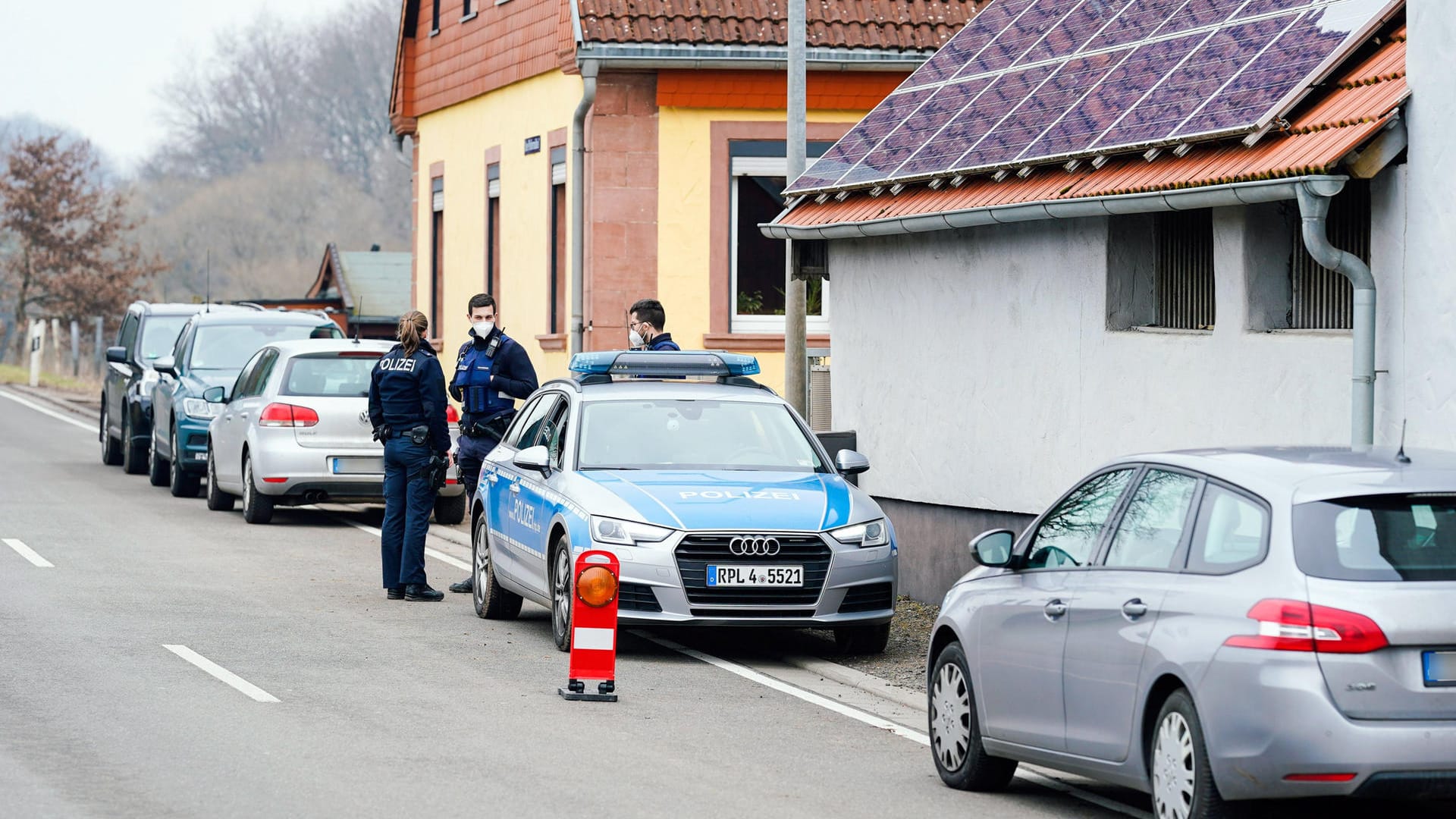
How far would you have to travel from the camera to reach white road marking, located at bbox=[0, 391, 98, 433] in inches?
1398

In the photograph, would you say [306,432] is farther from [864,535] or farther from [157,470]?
[864,535]

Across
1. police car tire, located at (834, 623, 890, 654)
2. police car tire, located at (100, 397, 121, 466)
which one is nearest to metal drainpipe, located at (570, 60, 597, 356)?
police car tire, located at (100, 397, 121, 466)

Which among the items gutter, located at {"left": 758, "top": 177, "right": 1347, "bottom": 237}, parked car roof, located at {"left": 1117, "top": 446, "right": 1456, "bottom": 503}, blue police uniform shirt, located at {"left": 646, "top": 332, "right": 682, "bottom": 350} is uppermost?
gutter, located at {"left": 758, "top": 177, "right": 1347, "bottom": 237}

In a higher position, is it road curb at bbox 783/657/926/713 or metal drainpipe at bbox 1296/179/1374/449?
metal drainpipe at bbox 1296/179/1374/449

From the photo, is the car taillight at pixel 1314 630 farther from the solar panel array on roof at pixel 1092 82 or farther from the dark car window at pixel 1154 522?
the solar panel array on roof at pixel 1092 82

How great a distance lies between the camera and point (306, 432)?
19.9 metres

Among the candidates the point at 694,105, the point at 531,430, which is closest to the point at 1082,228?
the point at 531,430

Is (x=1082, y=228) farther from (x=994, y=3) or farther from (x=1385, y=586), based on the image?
(x=1385, y=586)

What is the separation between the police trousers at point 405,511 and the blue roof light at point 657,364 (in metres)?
1.38

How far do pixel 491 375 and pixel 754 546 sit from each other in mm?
4219

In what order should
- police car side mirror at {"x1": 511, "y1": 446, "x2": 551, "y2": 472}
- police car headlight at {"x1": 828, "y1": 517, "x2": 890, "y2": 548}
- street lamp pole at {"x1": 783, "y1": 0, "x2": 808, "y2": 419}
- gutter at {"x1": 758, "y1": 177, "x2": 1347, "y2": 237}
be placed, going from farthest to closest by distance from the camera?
1. street lamp pole at {"x1": 783, "y1": 0, "x2": 808, "y2": 419}
2. police car side mirror at {"x1": 511, "y1": 446, "x2": 551, "y2": 472}
3. police car headlight at {"x1": 828, "y1": 517, "x2": 890, "y2": 548}
4. gutter at {"x1": 758, "y1": 177, "x2": 1347, "y2": 237}

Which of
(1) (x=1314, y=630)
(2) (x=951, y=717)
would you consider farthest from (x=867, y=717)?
(1) (x=1314, y=630)

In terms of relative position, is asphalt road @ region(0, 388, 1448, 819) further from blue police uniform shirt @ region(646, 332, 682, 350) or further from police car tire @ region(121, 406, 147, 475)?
police car tire @ region(121, 406, 147, 475)

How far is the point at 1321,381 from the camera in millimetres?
11078
